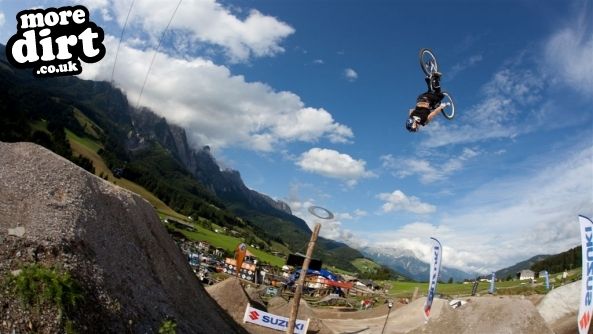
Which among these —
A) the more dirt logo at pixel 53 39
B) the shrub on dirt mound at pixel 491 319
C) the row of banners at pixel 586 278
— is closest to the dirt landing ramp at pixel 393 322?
the shrub on dirt mound at pixel 491 319

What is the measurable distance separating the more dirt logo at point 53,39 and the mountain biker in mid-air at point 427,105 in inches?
669

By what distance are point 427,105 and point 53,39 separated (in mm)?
20537

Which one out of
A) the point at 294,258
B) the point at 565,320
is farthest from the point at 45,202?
the point at 565,320

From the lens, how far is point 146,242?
779 inches

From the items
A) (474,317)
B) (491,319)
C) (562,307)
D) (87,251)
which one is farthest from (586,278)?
(562,307)

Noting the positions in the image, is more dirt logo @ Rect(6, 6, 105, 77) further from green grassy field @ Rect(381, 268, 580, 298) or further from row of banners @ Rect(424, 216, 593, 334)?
green grassy field @ Rect(381, 268, 580, 298)

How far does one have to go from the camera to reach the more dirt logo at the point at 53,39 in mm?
25219

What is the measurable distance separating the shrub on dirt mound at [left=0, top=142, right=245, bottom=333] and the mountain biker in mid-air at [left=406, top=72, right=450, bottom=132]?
12680 mm

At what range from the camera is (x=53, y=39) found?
25609mm

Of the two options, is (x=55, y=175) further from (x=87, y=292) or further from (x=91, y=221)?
(x=87, y=292)

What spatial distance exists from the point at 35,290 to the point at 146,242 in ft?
23.6

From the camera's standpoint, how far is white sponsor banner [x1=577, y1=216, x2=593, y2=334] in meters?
15.4

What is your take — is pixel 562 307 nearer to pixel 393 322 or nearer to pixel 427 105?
pixel 393 322

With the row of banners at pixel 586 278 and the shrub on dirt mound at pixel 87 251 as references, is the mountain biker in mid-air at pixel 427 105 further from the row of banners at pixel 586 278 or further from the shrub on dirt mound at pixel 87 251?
the shrub on dirt mound at pixel 87 251
